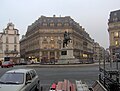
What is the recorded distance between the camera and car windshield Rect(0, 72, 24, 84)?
11.4 metres

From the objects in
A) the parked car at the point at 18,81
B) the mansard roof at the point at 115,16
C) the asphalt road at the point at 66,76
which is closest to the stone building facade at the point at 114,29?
the mansard roof at the point at 115,16

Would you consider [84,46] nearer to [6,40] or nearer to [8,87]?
[6,40]

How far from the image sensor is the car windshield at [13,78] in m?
11.4

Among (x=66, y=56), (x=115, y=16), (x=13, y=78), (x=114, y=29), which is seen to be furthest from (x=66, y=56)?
(x=115, y=16)

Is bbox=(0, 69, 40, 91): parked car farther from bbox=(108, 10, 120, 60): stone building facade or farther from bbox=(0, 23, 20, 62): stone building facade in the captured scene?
bbox=(108, 10, 120, 60): stone building facade

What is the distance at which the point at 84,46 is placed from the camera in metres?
156

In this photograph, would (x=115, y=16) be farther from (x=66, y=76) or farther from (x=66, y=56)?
(x=66, y=76)

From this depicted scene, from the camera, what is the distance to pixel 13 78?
11781 mm

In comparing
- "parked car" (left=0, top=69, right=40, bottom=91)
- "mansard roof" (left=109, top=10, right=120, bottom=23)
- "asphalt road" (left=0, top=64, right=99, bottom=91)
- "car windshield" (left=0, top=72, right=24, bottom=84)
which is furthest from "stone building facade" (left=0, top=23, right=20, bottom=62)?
"car windshield" (left=0, top=72, right=24, bottom=84)

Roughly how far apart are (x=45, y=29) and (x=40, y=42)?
21.2 ft

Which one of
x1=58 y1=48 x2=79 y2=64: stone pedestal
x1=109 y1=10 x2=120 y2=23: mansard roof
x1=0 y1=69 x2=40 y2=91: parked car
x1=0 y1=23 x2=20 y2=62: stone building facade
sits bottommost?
x1=0 y1=69 x2=40 y2=91: parked car

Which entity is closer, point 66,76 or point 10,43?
point 66,76

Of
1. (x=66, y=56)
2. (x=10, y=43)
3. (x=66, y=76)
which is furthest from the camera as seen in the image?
(x=10, y=43)

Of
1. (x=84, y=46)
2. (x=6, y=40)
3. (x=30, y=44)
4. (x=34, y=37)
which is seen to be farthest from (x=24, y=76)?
(x=84, y=46)
